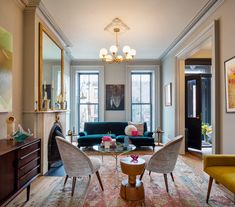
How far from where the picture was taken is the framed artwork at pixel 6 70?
279cm

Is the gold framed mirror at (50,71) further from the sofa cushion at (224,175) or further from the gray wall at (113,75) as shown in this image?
the sofa cushion at (224,175)

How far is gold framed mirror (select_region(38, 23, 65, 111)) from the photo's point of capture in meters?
3.79

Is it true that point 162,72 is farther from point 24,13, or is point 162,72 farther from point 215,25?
point 24,13

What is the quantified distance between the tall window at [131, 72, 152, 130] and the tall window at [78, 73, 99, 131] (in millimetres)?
1344

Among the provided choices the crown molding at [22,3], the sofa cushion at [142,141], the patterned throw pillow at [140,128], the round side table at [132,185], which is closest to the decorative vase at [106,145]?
the round side table at [132,185]

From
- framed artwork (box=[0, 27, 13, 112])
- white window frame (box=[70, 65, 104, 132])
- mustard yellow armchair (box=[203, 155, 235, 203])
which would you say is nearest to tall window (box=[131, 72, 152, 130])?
white window frame (box=[70, 65, 104, 132])

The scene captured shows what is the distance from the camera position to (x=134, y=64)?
727 centimetres

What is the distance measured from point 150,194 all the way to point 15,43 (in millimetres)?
3128

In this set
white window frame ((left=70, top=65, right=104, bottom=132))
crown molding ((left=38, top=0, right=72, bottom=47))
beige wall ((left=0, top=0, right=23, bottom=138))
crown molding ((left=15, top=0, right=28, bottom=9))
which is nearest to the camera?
beige wall ((left=0, top=0, right=23, bottom=138))

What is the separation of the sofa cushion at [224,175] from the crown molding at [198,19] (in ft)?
8.11

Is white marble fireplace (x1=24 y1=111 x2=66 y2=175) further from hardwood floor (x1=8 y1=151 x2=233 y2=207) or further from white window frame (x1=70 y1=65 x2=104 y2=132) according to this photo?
white window frame (x1=70 y1=65 x2=104 y2=132)

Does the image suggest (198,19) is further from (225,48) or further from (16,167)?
(16,167)

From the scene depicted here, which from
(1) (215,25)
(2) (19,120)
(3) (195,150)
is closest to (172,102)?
(3) (195,150)

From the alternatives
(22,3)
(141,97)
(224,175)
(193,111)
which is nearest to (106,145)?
(224,175)
